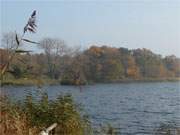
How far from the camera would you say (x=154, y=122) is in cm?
1819

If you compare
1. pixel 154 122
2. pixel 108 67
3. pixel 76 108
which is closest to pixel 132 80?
pixel 108 67

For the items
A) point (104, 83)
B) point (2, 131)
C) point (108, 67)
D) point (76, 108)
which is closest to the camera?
point (2, 131)

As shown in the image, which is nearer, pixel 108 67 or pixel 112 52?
A: pixel 108 67

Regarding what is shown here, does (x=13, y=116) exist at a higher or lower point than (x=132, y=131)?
higher

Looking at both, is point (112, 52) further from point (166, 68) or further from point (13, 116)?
point (13, 116)

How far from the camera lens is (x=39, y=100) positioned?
8086 millimetres

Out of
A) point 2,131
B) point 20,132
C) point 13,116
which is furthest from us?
point 13,116

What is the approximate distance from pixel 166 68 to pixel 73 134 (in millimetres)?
52997

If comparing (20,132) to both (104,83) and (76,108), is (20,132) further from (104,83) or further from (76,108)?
(104,83)

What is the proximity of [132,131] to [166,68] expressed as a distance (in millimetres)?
45983

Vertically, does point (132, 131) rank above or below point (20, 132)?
below

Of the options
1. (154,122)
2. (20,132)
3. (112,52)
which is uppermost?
(112,52)

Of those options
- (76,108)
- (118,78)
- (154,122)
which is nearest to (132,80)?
(118,78)

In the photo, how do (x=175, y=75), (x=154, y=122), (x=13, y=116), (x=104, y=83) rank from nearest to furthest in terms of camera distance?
(x=13, y=116) < (x=154, y=122) < (x=104, y=83) < (x=175, y=75)
